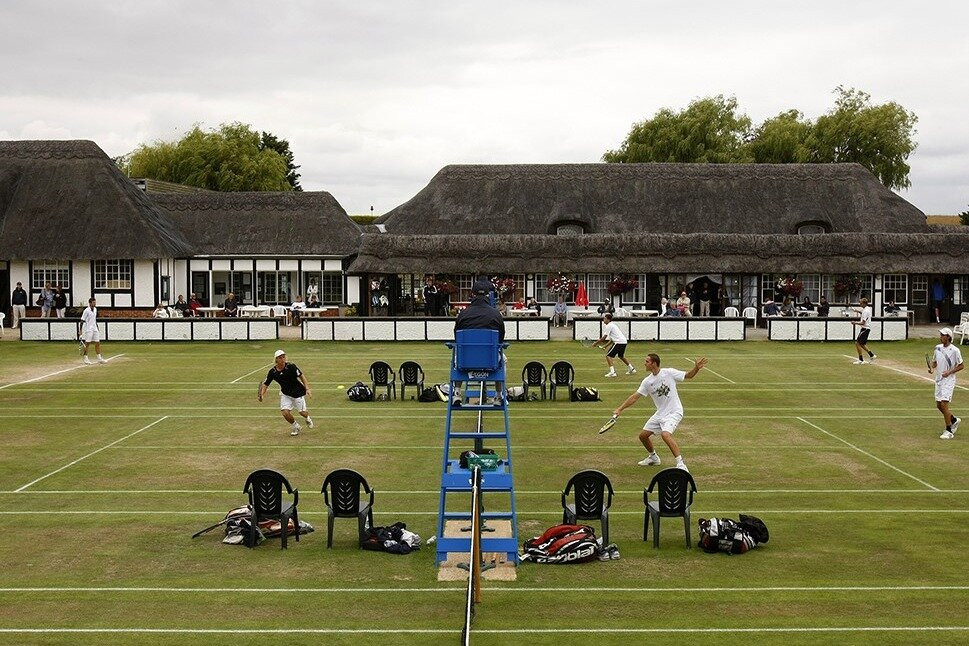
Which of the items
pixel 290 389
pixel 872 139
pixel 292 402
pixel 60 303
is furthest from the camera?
pixel 872 139

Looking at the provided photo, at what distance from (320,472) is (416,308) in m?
36.7

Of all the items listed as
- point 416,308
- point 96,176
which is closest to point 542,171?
point 416,308

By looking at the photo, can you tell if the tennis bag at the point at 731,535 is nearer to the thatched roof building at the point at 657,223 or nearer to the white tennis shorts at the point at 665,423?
the white tennis shorts at the point at 665,423

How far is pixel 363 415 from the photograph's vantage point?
27797 mm

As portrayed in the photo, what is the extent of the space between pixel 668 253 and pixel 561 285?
5.41 metres

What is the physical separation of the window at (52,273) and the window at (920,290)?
41166 mm

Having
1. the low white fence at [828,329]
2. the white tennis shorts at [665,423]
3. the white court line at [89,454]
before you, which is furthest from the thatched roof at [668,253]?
the white tennis shorts at [665,423]

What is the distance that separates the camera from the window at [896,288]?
56.3 meters

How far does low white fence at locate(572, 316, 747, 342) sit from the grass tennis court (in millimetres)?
12688

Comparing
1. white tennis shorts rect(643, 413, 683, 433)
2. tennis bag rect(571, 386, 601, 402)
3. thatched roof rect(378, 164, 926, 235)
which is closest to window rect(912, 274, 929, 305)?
thatched roof rect(378, 164, 926, 235)

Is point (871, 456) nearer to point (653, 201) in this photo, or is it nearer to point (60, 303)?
point (653, 201)

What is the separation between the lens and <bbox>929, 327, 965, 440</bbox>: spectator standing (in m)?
23.8

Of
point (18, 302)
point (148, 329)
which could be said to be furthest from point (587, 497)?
point (18, 302)

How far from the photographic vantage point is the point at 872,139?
88.4 meters
